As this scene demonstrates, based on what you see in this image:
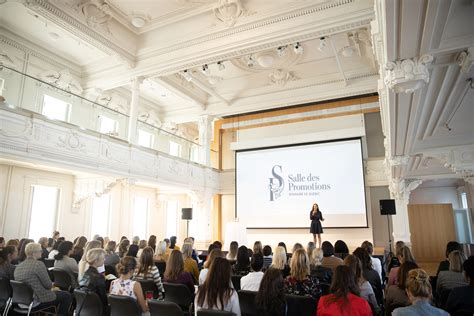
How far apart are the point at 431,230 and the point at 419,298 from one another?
12419 mm

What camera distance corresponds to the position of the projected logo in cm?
1174

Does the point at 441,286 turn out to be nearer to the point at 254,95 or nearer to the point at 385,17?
A: the point at 385,17

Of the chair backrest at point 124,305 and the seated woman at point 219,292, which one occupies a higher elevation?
the seated woman at point 219,292

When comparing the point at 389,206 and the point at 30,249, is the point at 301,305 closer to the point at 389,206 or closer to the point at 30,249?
the point at 30,249

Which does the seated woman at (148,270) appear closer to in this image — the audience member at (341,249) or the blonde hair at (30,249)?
the blonde hair at (30,249)

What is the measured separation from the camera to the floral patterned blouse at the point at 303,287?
10.8ft

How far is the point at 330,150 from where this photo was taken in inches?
443

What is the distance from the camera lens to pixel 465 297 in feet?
9.15

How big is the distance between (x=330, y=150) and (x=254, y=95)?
335cm

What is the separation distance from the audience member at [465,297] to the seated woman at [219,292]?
5.87ft

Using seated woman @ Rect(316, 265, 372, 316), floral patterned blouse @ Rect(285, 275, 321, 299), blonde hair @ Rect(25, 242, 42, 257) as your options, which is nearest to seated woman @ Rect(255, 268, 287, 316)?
seated woman @ Rect(316, 265, 372, 316)

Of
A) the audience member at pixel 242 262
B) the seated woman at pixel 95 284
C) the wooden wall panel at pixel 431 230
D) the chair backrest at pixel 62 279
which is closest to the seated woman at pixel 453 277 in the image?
the audience member at pixel 242 262

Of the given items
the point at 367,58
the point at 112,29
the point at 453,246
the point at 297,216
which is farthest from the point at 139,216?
the point at 453,246

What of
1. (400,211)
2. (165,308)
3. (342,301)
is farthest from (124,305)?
(400,211)
